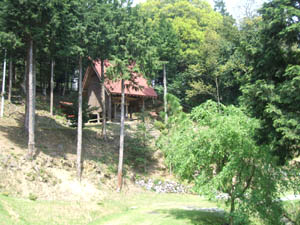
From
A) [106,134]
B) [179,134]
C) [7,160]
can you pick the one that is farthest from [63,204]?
[106,134]

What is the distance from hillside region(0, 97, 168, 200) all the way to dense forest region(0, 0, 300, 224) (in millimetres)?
1181

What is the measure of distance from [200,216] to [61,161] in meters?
10.6

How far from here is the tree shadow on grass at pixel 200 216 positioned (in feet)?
39.5

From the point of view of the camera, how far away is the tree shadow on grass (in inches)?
474

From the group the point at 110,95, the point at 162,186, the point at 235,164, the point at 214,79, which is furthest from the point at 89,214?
the point at 214,79

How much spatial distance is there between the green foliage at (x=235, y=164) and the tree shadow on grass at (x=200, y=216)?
128 cm

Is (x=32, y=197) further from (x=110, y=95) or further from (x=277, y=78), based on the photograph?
(x=110, y=95)

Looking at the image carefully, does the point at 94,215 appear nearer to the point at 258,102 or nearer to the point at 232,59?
the point at 258,102

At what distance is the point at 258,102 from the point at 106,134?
18633 mm

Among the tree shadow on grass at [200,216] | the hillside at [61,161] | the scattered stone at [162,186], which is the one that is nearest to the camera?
the tree shadow on grass at [200,216]

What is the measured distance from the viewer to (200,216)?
12.8 meters

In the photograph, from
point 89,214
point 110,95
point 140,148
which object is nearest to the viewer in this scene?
point 89,214

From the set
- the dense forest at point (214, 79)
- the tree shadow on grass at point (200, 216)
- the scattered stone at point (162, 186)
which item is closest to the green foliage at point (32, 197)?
the dense forest at point (214, 79)

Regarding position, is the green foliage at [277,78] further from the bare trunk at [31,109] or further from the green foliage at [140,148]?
the green foliage at [140,148]
